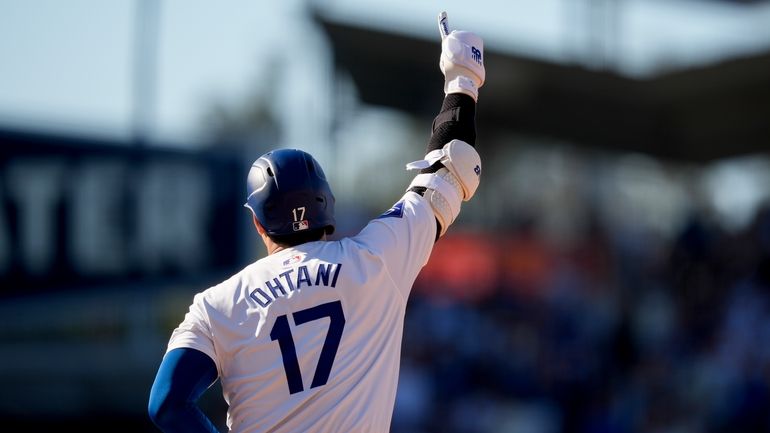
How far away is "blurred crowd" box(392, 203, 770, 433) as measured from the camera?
1202 centimetres

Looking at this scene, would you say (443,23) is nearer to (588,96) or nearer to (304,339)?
(304,339)

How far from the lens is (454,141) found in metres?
4.02

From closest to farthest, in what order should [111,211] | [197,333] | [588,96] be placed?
[197,333]
[111,211]
[588,96]

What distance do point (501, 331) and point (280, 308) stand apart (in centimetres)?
1180

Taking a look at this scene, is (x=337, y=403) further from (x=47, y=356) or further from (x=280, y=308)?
(x=47, y=356)

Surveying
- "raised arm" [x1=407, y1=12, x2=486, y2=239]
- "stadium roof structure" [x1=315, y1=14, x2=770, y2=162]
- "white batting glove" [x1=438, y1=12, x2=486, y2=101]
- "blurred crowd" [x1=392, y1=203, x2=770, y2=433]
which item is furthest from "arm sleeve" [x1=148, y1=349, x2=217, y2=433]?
"stadium roof structure" [x1=315, y1=14, x2=770, y2=162]

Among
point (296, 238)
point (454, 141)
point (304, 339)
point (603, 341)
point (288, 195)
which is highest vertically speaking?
point (454, 141)

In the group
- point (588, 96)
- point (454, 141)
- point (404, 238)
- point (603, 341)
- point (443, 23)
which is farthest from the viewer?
point (588, 96)

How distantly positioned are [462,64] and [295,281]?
129 cm

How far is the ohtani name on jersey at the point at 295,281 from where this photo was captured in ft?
11.1

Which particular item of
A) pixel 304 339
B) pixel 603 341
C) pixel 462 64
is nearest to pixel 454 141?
pixel 462 64

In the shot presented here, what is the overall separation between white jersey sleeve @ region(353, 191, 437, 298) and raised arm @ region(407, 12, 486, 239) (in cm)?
8

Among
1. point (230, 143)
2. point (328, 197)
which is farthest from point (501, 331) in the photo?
point (328, 197)

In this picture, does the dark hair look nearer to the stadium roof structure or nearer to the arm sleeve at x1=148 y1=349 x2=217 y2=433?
the arm sleeve at x1=148 y1=349 x2=217 y2=433
